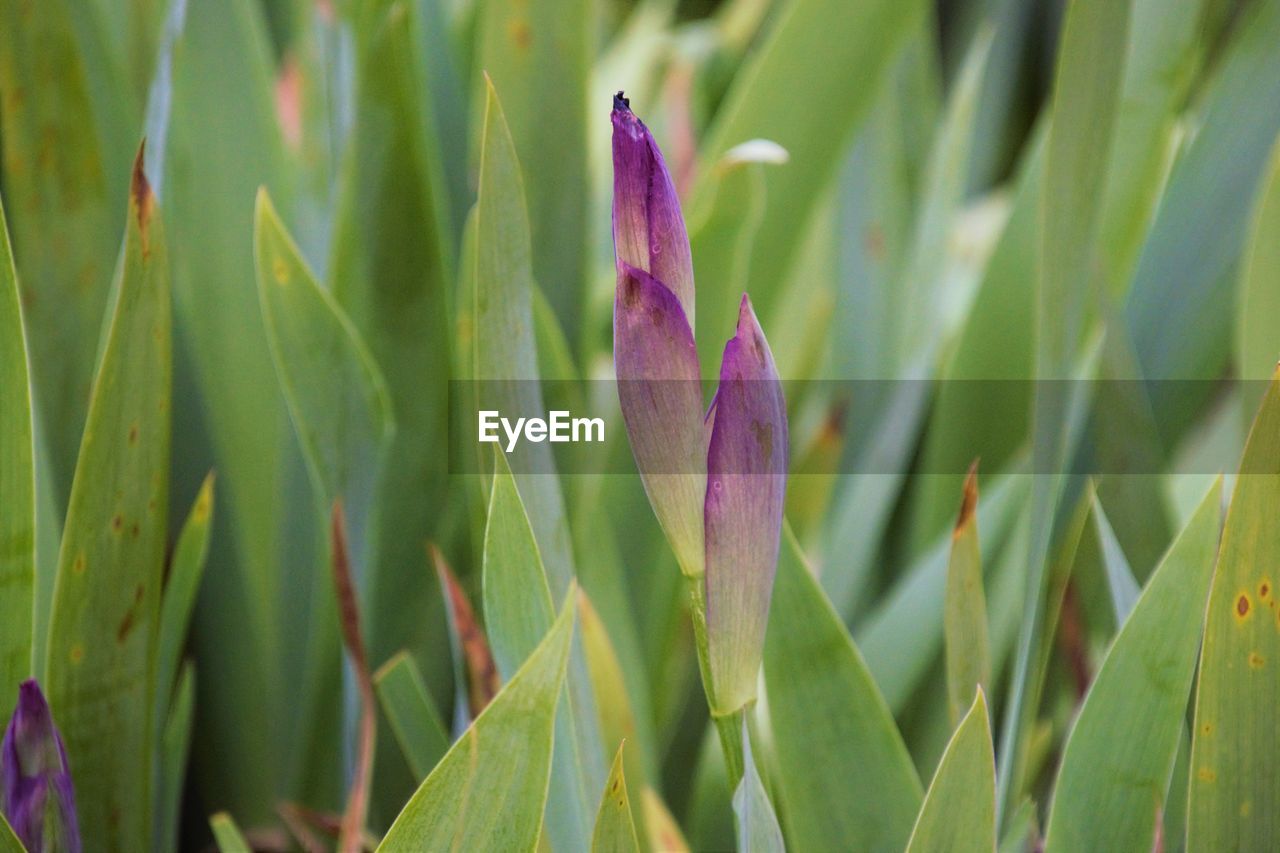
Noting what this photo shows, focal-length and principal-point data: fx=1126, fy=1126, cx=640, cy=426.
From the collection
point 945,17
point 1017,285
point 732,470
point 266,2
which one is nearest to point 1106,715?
point 732,470

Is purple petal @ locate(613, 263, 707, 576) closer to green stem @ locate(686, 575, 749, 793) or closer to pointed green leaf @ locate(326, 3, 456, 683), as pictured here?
green stem @ locate(686, 575, 749, 793)

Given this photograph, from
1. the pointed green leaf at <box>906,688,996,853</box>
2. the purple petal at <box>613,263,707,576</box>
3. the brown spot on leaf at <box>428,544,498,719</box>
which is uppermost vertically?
the purple petal at <box>613,263,707,576</box>

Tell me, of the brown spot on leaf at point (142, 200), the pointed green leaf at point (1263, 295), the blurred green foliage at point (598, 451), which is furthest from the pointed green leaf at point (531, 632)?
the pointed green leaf at point (1263, 295)

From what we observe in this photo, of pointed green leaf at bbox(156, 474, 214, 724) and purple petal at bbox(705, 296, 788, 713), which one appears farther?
pointed green leaf at bbox(156, 474, 214, 724)

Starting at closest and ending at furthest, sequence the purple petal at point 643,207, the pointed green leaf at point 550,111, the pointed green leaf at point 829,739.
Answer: the purple petal at point 643,207, the pointed green leaf at point 829,739, the pointed green leaf at point 550,111

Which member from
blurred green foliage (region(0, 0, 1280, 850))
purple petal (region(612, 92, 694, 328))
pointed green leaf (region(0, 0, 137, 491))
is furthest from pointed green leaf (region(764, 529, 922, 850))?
→ pointed green leaf (region(0, 0, 137, 491))

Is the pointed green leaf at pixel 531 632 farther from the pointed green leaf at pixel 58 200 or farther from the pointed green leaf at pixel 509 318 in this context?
the pointed green leaf at pixel 58 200
